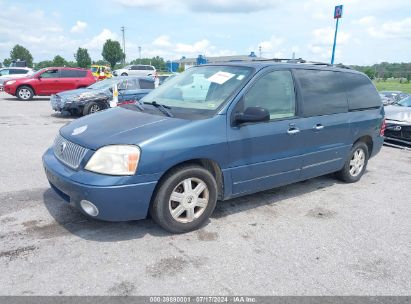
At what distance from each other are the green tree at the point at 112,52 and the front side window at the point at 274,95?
70717mm

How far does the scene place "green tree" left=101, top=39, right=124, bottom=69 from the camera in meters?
→ 69.8

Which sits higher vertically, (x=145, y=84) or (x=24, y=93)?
(x=145, y=84)

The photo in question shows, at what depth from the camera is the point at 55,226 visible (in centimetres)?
374

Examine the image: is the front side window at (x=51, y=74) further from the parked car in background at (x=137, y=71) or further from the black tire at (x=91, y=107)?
the parked car in background at (x=137, y=71)

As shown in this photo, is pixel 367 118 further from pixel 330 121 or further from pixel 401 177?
pixel 401 177

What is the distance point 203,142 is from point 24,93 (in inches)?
674

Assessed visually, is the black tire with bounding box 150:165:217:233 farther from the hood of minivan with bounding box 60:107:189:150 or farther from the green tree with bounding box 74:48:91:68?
the green tree with bounding box 74:48:91:68

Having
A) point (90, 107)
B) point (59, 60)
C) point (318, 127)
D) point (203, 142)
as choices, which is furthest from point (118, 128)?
point (59, 60)

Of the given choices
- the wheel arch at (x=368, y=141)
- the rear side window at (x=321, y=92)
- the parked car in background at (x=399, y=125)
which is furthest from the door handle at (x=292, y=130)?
the parked car in background at (x=399, y=125)

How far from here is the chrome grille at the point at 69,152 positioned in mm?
3422

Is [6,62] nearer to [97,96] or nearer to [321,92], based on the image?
[97,96]

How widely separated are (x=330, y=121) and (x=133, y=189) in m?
2.98

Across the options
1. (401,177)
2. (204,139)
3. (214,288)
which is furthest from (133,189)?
(401,177)

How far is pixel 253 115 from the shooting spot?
373 centimetres
